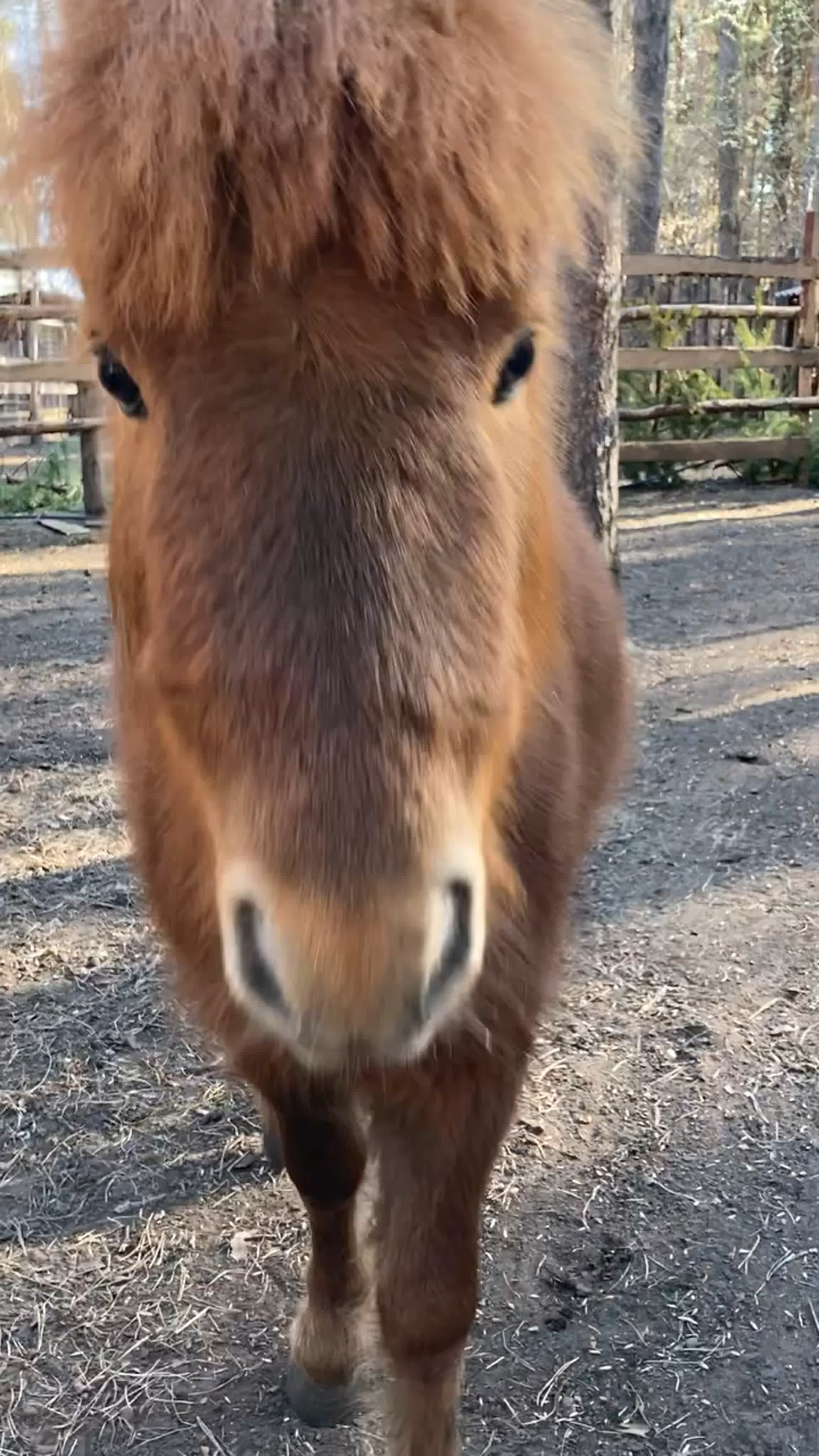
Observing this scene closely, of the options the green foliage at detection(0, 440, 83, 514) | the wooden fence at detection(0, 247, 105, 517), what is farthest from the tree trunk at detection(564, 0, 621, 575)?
the green foliage at detection(0, 440, 83, 514)

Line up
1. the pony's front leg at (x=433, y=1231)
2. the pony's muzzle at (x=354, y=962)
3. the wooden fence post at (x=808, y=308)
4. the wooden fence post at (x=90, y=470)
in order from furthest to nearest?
the wooden fence post at (x=808, y=308) < the wooden fence post at (x=90, y=470) < the pony's front leg at (x=433, y=1231) < the pony's muzzle at (x=354, y=962)

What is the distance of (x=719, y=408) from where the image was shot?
11.0m

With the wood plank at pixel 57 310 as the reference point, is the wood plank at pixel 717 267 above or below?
above

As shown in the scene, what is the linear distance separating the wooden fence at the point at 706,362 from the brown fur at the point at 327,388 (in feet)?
27.1

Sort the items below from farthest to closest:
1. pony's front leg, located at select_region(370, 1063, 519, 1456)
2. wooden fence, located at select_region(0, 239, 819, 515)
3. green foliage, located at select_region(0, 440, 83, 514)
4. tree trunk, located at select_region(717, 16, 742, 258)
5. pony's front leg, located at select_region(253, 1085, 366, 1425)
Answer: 1. tree trunk, located at select_region(717, 16, 742, 258)
2. green foliage, located at select_region(0, 440, 83, 514)
3. wooden fence, located at select_region(0, 239, 819, 515)
4. pony's front leg, located at select_region(253, 1085, 366, 1425)
5. pony's front leg, located at select_region(370, 1063, 519, 1456)

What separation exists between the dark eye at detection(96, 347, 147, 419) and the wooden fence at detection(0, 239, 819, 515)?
8126 millimetres

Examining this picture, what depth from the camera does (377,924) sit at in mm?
1080

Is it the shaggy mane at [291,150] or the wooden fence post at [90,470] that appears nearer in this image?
the shaggy mane at [291,150]

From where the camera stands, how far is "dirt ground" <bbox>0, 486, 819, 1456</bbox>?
2.17 metres

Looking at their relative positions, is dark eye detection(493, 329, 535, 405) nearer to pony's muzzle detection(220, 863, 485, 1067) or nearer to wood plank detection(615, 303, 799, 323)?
pony's muzzle detection(220, 863, 485, 1067)

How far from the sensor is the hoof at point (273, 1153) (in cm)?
271

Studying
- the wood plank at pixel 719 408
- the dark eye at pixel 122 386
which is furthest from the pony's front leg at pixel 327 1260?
the wood plank at pixel 719 408

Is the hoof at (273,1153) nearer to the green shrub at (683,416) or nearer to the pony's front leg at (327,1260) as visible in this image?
the pony's front leg at (327,1260)

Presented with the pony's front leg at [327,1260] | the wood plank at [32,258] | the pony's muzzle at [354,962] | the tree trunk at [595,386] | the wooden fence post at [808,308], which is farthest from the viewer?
the wooden fence post at [808,308]
